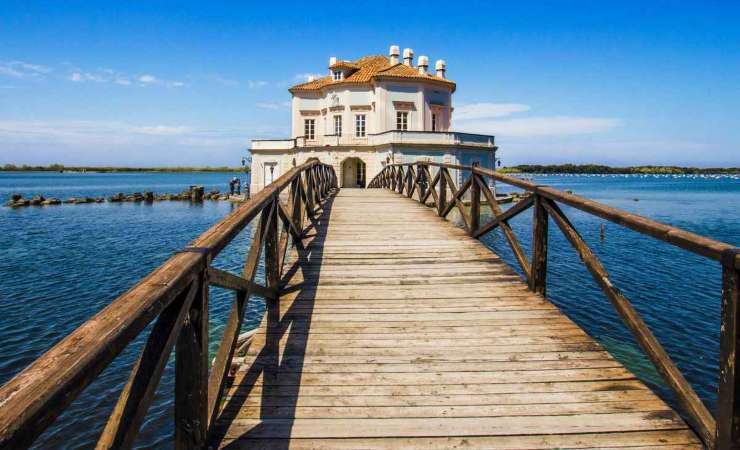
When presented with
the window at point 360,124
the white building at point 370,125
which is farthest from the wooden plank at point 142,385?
the window at point 360,124

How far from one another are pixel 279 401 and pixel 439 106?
3749 cm

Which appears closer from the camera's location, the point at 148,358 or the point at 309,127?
the point at 148,358

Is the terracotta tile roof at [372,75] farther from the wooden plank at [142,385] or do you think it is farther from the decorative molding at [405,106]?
the wooden plank at [142,385]

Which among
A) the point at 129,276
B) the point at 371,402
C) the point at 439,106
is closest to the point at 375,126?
the point at 439,106

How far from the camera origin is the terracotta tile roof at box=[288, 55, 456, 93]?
3609cm

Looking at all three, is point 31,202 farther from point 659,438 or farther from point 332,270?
point 659,438

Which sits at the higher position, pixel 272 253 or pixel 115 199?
pixel 272 253

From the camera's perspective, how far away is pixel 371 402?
296 cm

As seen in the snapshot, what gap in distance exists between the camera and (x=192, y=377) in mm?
2322

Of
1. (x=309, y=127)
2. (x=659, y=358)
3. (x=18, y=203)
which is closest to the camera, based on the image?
(x=659, y=358)

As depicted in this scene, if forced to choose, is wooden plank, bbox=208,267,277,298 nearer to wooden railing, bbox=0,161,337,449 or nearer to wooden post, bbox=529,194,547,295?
wooden railing, bbox=0,161,337,449

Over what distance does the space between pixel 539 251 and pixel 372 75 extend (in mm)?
34520

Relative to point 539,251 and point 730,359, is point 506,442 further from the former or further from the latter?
point 539,251

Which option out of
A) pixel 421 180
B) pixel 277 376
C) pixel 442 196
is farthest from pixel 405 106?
pixel 277 376
